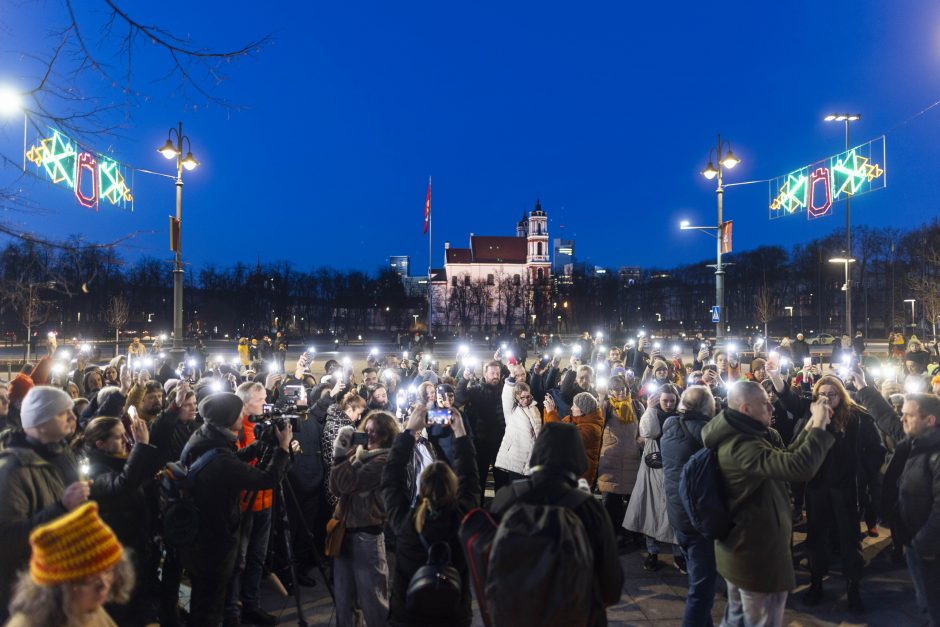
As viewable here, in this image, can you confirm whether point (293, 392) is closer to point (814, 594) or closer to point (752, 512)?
point (752, 512)

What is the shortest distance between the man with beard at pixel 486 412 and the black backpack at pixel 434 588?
5320 millimetres

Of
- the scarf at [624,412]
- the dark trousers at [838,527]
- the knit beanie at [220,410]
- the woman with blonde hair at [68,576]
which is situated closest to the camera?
the woman with blonde hair at [68,576]

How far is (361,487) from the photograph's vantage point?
14.6ft

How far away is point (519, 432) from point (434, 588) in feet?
14.5

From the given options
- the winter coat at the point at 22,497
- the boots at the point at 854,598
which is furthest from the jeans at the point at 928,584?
the winter coat at the point at 22,497

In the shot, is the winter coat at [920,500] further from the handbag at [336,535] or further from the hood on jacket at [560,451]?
the handbag at [336,535]

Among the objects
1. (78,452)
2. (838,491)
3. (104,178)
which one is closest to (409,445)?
(78,452)

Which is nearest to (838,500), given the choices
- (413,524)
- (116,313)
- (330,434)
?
(413,524)

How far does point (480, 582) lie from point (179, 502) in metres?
2.40

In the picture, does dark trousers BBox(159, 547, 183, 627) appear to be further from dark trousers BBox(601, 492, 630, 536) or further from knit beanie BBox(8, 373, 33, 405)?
dark trousers BBox(601, 492, 630, 536)

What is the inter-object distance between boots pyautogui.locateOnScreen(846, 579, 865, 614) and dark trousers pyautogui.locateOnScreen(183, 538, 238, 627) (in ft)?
17.4

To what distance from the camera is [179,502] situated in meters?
4.19

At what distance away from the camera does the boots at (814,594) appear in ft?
18.4

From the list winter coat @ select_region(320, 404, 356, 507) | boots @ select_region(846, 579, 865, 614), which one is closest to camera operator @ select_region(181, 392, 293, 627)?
winter coat @ select_region(320, 404, 356, 507)
